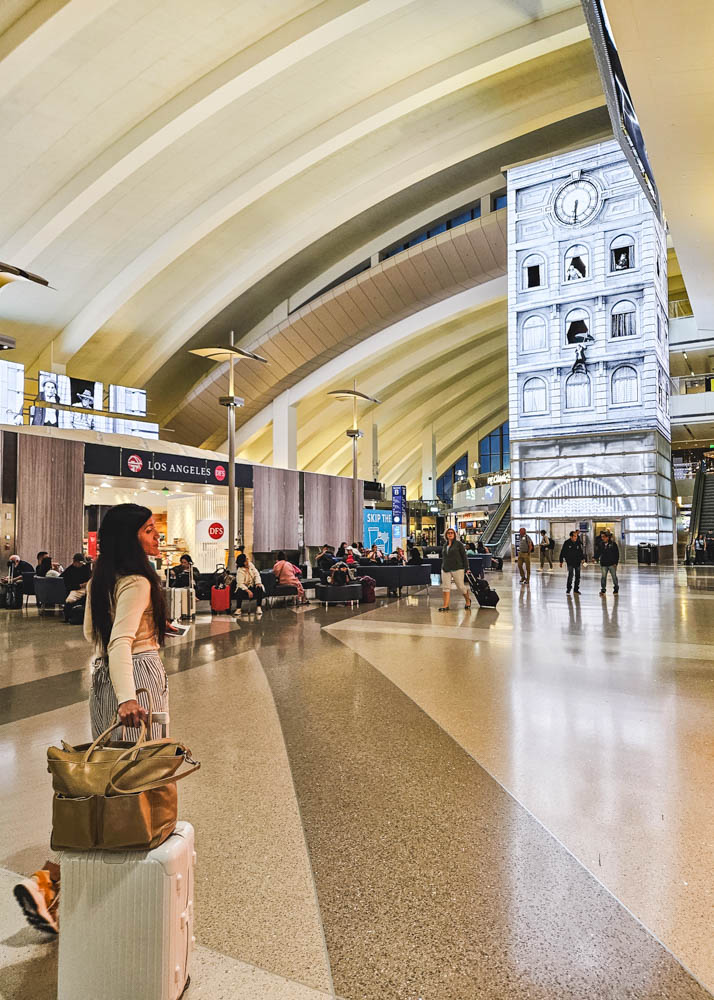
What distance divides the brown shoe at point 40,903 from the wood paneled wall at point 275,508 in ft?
73.5

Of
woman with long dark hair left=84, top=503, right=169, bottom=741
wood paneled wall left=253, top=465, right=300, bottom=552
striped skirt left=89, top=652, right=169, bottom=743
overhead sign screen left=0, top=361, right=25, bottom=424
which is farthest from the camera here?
wood paneled wall left=253, top=465, right=300, bottom=552

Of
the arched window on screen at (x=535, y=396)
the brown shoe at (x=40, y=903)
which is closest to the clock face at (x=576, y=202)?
the arched window on screen at (x=535, y=396)

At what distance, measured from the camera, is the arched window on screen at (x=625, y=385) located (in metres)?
30.2

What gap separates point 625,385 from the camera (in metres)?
30.4

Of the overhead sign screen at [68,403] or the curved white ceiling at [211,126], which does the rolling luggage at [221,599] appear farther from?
the overhead sign screen at [68,403]

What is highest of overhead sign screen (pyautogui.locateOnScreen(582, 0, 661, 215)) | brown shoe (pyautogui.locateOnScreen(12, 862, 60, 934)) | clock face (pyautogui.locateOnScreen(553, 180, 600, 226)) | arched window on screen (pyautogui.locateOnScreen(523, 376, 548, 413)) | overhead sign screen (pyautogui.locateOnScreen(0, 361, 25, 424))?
clock face (pyautogui.locateOnScreen(553, 180, 600, 226))

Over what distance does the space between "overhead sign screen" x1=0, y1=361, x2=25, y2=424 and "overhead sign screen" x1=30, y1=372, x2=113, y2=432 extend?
5.62ft

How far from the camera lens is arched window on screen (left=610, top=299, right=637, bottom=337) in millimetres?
30281

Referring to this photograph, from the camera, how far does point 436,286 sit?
30.1 m

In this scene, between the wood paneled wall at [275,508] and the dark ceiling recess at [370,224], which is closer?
A: the wood paneled wall at [275,508]

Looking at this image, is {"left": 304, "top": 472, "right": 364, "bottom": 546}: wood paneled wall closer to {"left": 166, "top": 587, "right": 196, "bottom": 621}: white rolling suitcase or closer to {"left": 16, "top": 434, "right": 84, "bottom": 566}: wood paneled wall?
{"left": 16, "top": 434, "right": 84, "bottom": 566}: wood paneled wall

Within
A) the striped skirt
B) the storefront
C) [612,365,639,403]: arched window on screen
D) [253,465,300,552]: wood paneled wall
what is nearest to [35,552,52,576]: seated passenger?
the storefront

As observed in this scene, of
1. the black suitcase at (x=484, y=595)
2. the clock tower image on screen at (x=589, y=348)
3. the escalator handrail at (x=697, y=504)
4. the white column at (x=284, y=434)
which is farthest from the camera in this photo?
the escalator handrail at (x=697, y=504)

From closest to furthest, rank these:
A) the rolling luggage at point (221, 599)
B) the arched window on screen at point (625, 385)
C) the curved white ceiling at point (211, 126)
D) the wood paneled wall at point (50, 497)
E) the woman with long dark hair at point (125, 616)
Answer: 1. the woman with long dark hair at point (125, 616)
2. the rolling luggage at point (221, 599)
3. the wood paneled wall at point (50, 497)
4. the curved white ceiling at point (211, 126)
5. the arched window on screen at point (625, 385)
